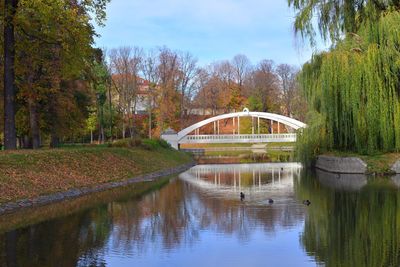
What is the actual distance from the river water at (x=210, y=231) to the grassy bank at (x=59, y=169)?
4.51 ft

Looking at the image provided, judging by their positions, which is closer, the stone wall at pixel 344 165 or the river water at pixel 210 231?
the river water at pixel 210 231

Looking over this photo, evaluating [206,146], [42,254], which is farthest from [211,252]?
[206,146]

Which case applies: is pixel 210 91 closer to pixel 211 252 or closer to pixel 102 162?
pixel 102 162

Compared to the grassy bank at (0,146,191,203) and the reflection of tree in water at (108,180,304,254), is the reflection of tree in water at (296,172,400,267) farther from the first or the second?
the grassy bank at (0,146,191,203)

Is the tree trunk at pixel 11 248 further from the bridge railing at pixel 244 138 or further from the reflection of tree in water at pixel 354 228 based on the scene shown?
the bridge railing at pixel 244 138

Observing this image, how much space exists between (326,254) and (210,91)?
6976 centimetres

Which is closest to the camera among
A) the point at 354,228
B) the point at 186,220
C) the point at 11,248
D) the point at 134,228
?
the point at 11,248

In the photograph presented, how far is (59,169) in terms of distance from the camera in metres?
18.7

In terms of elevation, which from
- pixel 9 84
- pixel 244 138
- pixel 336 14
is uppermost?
pixel 336 14

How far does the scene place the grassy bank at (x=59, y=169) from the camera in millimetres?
15328

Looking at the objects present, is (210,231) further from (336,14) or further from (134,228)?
(336,14)

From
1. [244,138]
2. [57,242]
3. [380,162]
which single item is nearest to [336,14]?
[380,162]

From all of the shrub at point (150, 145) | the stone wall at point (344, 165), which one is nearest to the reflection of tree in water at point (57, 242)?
the stone wall at point (344, 165)

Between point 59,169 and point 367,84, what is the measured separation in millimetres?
13587
